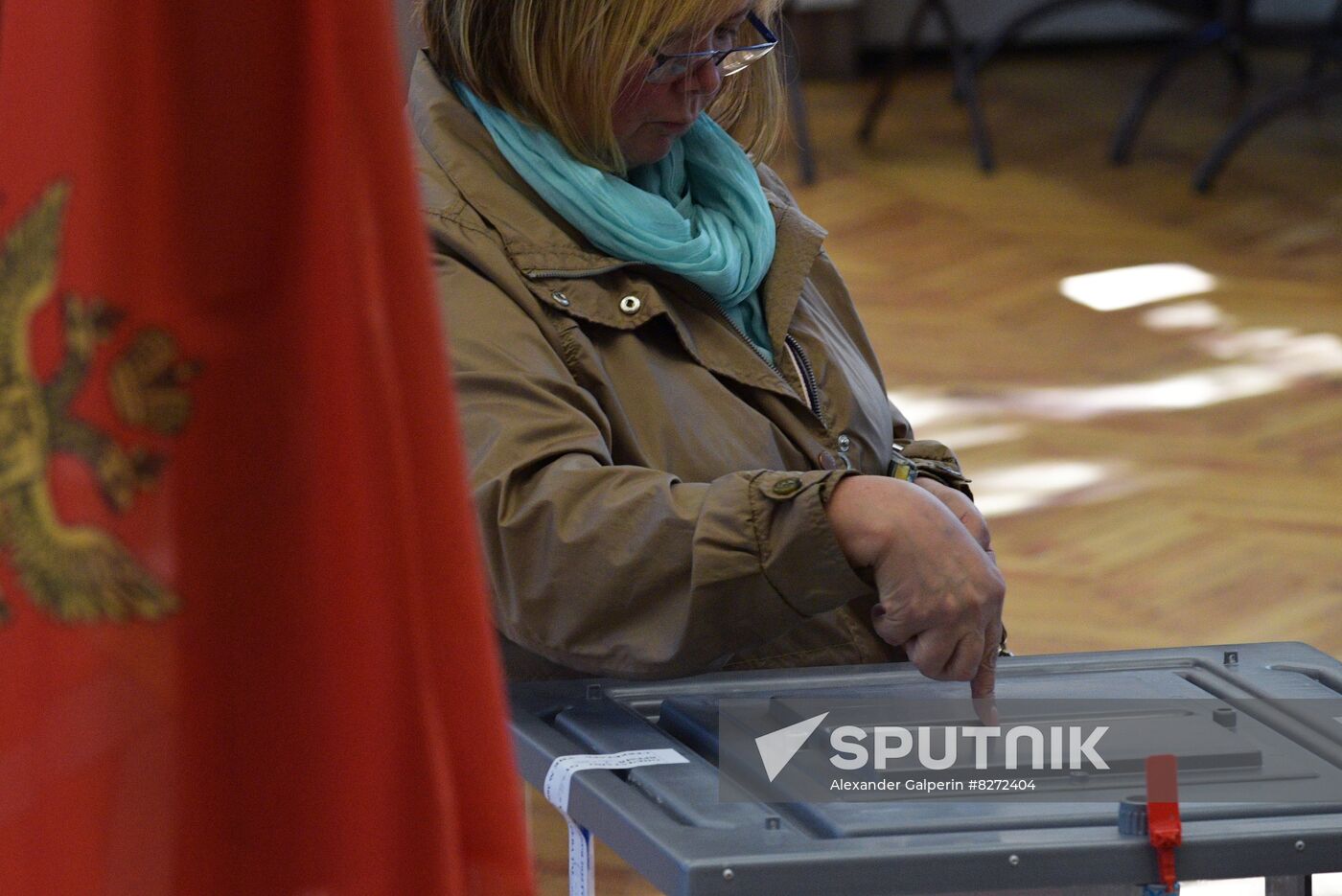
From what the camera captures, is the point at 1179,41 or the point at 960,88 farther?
the point at 960,88

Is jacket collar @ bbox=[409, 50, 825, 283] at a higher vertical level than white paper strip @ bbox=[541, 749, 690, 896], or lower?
higher

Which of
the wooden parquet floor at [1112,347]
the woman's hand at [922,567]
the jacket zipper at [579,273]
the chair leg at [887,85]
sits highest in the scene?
the jacket zipper at [579,273]

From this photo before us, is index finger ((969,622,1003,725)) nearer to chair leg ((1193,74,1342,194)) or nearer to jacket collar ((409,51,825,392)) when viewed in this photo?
jacket collar ((409,51,825,392))

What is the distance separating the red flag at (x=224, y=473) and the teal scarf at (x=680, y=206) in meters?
0.73

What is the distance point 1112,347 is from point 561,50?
8.92ft

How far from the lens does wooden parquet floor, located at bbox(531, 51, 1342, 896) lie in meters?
2.79

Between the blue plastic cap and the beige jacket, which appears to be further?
the beige jacket

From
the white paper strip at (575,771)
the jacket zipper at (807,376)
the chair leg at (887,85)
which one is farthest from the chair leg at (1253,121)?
the white paper strip at (575,771)

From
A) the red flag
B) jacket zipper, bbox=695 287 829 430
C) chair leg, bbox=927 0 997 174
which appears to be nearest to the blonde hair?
jacket zipper, bbox=695 287 829 430

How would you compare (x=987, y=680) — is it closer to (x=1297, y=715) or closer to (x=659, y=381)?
(x=1297, y=715)

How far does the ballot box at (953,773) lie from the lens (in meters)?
0.99

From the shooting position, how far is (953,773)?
43.3 inches

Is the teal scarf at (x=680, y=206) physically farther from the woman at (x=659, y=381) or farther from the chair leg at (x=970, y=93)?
the chair leg at (x=970, y=93)

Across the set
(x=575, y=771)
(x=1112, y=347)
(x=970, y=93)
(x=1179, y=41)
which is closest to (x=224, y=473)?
(x=575, y=771)
